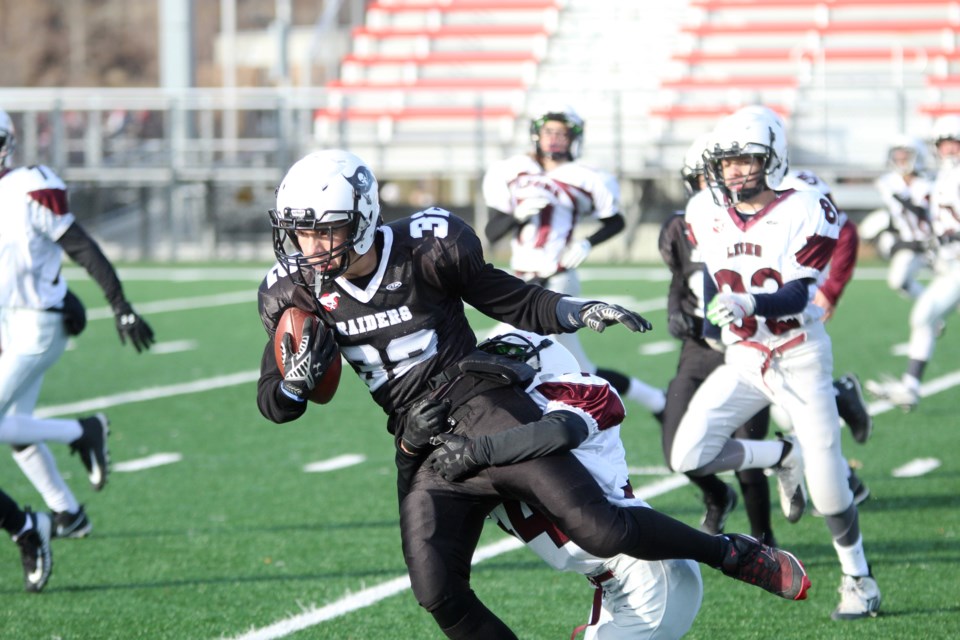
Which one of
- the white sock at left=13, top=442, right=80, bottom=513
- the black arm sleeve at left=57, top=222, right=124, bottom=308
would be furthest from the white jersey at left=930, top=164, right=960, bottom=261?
the white sock at left=13, top=442, right=80, bottom=513

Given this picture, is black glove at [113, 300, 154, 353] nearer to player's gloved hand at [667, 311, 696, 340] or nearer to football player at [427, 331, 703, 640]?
player's gloved hand at [667, 311, 696, 340]

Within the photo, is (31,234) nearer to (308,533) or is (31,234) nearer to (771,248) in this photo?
(308,533)

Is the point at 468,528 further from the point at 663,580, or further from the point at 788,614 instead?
the point at 788,614

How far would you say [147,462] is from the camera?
291 inches

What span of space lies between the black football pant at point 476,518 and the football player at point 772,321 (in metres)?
1.16

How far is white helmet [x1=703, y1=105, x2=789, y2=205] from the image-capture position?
467 centimetres

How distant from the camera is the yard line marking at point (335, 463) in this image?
282 inches

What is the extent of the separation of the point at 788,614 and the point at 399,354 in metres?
1.76

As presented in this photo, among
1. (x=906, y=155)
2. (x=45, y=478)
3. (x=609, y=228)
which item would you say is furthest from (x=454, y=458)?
(x=906, y=155)

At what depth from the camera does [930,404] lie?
28.3ft

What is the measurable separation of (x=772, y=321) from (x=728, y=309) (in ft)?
1.68

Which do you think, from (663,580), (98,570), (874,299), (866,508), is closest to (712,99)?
(874,299)

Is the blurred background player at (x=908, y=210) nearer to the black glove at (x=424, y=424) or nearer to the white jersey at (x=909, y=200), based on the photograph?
the white jersey at (x=909, y=200)

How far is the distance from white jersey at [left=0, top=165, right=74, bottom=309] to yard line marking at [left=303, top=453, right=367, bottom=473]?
1.80 meters
